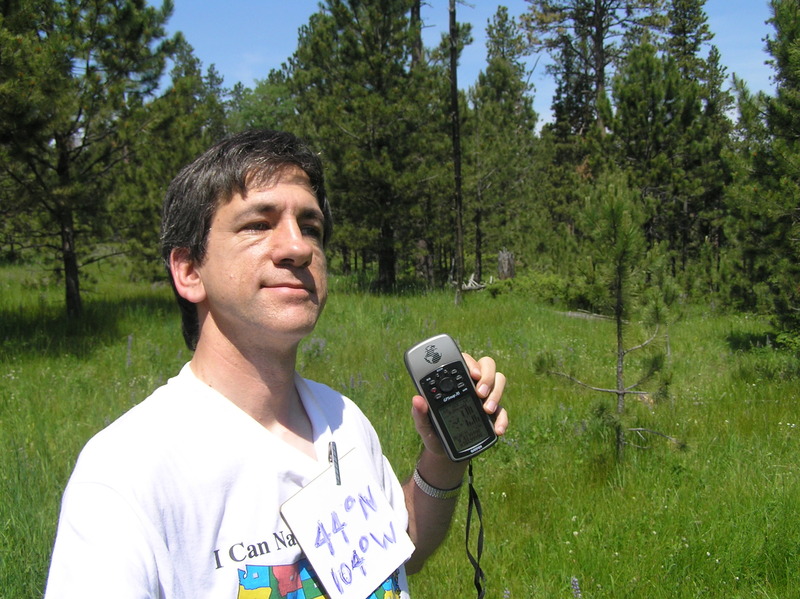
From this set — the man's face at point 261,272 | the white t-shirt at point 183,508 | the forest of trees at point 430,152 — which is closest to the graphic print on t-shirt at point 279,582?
the white t-shirt at point 183,508

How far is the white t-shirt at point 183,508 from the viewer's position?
0.93 m

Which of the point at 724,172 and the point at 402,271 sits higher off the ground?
the point at 724,172

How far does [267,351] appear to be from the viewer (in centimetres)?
134

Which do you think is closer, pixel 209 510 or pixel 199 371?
pixel 209 510

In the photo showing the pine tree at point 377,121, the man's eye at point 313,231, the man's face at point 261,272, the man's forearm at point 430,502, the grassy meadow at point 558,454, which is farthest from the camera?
the pine tree at point 377,121

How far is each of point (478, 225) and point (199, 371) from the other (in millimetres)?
16068

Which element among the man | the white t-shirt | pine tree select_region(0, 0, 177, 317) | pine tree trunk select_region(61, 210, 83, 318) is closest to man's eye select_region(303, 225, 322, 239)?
the man

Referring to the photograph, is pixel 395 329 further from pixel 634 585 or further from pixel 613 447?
pixel 634 585

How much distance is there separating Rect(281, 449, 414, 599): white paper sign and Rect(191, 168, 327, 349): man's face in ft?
1.04

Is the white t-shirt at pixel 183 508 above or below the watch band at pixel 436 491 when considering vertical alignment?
above

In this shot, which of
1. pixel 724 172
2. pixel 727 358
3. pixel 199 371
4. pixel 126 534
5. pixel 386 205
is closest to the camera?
pixel 126 534

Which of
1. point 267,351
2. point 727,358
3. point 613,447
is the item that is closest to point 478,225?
point 727,358

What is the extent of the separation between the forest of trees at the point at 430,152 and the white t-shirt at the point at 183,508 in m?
3.20

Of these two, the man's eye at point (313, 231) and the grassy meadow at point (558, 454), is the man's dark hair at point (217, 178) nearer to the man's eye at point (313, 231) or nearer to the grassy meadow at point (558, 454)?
the man's eye at point (313, 231)
